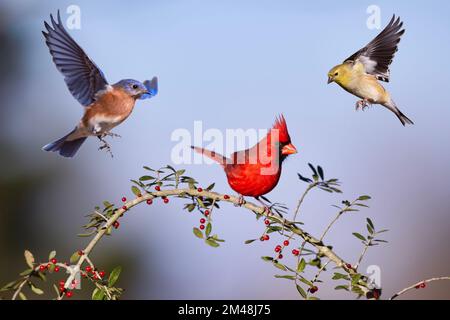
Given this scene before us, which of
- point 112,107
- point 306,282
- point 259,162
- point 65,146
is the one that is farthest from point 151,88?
point 306,282

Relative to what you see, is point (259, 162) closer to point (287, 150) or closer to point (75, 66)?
point (287, 150)

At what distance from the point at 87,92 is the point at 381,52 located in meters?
0.87

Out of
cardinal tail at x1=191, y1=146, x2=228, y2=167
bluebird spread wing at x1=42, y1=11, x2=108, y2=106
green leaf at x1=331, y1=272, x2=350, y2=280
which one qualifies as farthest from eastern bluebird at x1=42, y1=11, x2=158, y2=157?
green leaf at x1=331, y1=272, x2=350, y2=280

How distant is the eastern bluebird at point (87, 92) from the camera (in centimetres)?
175

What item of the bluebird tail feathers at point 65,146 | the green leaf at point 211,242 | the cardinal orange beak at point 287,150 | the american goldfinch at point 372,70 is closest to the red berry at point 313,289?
the green leaf at point 211,242

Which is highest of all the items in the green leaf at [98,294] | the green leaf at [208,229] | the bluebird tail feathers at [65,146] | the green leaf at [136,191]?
the bluebird tail feathers at [65,146]

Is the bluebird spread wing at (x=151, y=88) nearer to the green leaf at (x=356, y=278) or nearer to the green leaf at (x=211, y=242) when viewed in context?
the green leaf at (x=211, y=242)

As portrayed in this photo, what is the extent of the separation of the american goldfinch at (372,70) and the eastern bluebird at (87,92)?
570 mm
